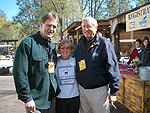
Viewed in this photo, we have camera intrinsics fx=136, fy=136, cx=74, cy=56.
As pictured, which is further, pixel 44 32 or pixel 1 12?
pixel 1 12

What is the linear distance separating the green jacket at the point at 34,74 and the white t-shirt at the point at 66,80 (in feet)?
0.80

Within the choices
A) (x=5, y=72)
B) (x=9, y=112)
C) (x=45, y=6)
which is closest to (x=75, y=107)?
(x=9, y=112)

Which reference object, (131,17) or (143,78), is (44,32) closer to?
(143,78)

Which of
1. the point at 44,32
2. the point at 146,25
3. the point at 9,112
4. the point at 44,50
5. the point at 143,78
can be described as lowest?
the point at 9,112

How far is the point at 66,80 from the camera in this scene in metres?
2.12

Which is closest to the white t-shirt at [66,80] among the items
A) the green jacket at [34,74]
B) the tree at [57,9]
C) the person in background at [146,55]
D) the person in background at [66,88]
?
the person in background at [66,88]

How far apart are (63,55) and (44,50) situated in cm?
49

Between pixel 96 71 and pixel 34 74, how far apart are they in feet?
2.95

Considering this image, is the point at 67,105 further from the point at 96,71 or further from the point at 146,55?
the point at 146,55

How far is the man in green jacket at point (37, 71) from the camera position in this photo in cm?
157

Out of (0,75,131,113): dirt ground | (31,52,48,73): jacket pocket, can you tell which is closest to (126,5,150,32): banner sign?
(0,75,131,113): dirt ground

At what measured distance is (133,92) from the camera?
3137mm

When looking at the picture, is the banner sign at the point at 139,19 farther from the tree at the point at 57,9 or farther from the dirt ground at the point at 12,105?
the tree at the point at 57,9

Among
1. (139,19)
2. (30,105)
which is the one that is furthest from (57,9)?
(30,105)
